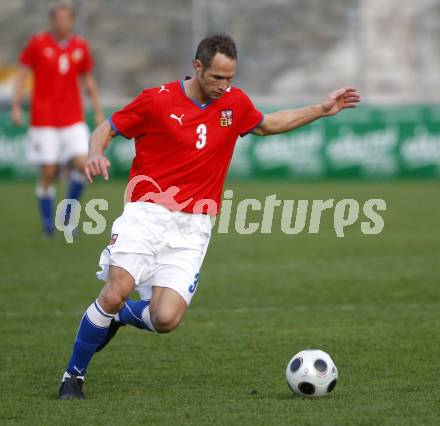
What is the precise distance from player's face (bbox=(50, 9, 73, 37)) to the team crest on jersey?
6.83 metres

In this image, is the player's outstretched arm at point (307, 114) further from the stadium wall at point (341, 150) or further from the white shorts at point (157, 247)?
the stadium wall at point (341, 150)

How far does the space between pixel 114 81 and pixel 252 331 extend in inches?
629

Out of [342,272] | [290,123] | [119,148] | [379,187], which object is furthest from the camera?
[119,148]

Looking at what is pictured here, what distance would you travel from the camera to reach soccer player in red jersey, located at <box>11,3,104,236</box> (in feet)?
42.1

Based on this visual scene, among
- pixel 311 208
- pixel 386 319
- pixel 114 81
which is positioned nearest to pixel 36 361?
pixel 386 319

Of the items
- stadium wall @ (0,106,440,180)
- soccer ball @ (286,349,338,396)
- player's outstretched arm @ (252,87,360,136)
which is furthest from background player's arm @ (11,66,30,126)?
soccer ball @ (286,349,338,396)

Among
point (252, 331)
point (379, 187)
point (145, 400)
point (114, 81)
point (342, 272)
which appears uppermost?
point (114, 81)

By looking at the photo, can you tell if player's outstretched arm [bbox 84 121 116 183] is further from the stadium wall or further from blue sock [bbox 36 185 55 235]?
the stadium wall

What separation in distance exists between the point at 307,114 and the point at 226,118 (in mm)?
577

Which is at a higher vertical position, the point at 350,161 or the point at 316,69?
the point at 316,69

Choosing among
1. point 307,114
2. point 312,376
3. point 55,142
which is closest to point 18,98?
point 55,142

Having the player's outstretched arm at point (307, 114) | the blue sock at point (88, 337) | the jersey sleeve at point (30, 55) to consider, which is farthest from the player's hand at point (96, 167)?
the jersey sleeve at point (30, 55)

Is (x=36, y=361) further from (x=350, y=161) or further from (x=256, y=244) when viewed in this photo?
(x=350, y=161)

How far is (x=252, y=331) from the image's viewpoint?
25.1 feet
